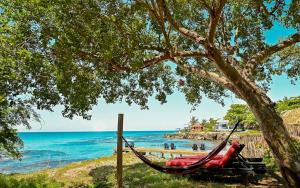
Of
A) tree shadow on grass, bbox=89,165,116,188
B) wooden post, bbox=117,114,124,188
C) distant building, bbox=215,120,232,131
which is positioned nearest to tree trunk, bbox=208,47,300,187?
wooden post, bbox=117,114,124,188

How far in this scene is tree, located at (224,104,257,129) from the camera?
5771 centimetres

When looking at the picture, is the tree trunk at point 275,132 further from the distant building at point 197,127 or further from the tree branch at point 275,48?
the distant building at point 197,127

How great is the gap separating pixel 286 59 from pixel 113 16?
9.42m

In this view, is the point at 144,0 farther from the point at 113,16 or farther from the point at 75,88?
the point at 75,88

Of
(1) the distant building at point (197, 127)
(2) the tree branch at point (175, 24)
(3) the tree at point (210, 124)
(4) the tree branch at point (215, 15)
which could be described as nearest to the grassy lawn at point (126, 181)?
(2) the tree branch at point (175, 24)

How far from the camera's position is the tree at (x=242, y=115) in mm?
57709

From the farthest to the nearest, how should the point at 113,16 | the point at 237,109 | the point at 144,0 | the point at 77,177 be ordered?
the point at 237,109 → the point at 77,177 → the point at 113,16 → the point at 144,0

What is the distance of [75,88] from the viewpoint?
9.84 meters

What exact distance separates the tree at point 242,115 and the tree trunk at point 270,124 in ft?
167

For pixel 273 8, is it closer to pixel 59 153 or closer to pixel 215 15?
pixel 215 15

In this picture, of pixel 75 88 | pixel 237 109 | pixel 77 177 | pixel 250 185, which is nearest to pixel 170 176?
pixel 250 185

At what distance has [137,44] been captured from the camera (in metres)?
8.61

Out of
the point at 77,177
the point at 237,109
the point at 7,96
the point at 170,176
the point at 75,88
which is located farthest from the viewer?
the point at 237,109

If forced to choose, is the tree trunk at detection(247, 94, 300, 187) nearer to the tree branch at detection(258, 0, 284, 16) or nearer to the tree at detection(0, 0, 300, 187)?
the tree at detection(0, 0, 300, 187)
